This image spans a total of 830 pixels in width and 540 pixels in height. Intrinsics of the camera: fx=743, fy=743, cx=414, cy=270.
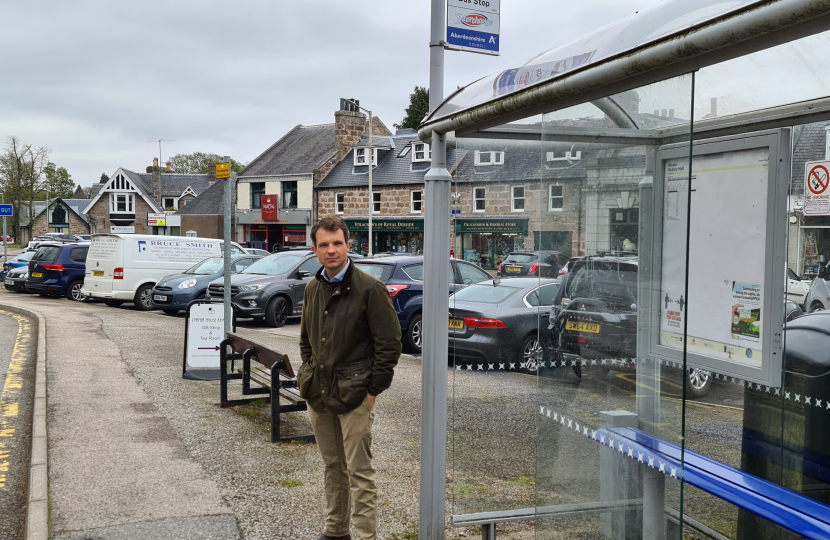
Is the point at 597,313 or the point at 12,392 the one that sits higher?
the point at 597,313

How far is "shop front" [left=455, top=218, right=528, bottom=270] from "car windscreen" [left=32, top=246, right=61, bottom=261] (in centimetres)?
2006

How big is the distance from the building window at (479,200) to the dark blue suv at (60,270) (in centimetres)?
1960

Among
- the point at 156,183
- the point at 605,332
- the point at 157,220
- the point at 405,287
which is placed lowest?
the point at 405,287

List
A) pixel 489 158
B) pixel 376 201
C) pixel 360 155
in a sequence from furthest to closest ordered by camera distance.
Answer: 1. pixel 360 155
2. pixel 376 201
3. pixel 489 158

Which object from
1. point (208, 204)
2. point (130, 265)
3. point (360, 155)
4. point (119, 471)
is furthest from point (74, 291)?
point (208, 204)

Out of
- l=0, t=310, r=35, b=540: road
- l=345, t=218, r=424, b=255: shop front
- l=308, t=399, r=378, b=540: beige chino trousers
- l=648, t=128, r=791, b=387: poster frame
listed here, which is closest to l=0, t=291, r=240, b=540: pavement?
l=0, t=310, r=35, b=540: road

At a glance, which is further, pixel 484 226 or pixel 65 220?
pixel 65 220

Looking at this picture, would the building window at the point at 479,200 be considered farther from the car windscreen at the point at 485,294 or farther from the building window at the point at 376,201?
the building window at the point at 376,201

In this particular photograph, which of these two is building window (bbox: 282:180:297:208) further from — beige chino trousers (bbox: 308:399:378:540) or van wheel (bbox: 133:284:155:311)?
beige chino trousers (bbox: 308:399:378:540)

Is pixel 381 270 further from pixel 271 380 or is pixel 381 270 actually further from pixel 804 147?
pixel 804 147

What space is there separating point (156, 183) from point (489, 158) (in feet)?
255

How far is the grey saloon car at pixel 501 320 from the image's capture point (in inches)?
148

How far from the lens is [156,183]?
7638cm

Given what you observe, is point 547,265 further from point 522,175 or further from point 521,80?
point 521,80
